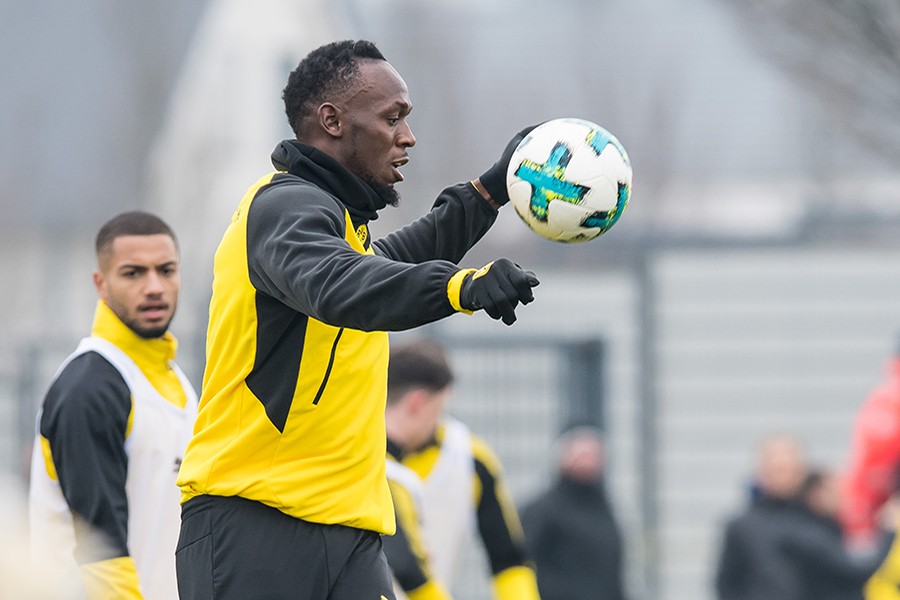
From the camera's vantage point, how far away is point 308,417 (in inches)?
167

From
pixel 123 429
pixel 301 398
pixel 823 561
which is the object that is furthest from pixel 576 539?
pixel 301 398

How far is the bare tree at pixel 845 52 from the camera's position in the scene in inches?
415

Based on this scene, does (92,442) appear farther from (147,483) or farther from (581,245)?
(581,245)

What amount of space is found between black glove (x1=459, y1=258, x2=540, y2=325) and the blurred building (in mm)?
8991

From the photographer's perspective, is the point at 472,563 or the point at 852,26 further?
the point at 472,563

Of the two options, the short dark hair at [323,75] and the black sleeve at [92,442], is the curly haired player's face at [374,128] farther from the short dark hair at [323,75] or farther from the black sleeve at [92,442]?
the black sleeve at [92,442]

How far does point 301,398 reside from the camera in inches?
166

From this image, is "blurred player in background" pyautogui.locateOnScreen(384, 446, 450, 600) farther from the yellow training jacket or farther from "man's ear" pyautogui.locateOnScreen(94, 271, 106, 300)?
the yellow training jacket

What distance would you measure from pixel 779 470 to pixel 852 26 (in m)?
2.77

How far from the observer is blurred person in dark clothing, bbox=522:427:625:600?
10727 mm

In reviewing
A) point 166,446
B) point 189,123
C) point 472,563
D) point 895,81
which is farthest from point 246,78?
point 166,446

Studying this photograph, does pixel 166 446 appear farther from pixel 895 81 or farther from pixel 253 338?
pixel 895 81

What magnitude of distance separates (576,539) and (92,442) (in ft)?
19.6

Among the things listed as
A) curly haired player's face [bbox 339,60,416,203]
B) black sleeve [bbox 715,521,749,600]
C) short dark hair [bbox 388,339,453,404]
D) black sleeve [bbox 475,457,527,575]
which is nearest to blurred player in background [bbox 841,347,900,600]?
black sleeve [bbox 715,521,749,600]
